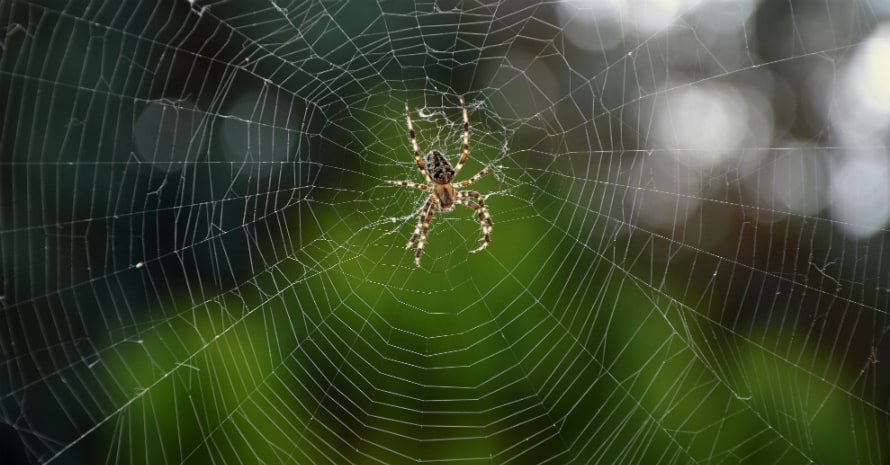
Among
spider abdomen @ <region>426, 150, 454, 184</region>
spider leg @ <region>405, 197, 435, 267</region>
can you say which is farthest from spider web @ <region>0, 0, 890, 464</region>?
spider abdomen @ <region>426, 150, 454, 184</region>

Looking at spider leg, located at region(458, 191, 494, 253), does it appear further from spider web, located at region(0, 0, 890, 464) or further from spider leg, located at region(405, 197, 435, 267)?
spider leg, located at region(405, 197, 435, 267)

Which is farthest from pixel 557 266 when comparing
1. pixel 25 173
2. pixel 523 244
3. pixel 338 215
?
pixel 25 173

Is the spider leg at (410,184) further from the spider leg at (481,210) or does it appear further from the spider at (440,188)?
the spider leg at (481,210)

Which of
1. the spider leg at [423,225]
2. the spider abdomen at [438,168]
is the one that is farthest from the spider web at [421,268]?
the spider abdomen at [438,168]

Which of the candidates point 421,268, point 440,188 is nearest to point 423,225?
point 440,188

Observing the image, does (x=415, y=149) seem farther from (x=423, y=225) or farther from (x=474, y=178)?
(x=423, y=225)

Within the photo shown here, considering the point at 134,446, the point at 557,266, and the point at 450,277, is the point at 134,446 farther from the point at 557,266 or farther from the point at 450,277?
the point at 557,266
